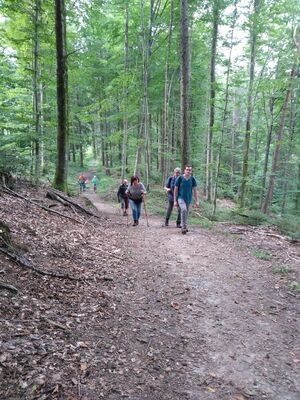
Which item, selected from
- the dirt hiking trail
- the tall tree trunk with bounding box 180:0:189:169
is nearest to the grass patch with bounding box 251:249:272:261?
the dirt hiking trail

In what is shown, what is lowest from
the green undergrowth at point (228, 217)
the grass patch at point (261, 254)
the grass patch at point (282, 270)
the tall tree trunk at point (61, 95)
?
the green undergrowth at point (228, 217)

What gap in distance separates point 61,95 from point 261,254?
895 centimetres

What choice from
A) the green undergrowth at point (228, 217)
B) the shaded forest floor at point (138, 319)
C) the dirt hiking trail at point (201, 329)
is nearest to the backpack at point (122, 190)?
the green undergrowth at point (228, 217)

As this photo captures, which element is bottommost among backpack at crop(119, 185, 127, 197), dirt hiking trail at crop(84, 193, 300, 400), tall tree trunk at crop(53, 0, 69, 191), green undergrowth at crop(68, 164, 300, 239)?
green undergrowth at crop(68, 164, 300, 239)

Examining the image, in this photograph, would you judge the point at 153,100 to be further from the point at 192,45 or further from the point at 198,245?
the point at 198,245

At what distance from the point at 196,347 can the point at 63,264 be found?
9.02ft

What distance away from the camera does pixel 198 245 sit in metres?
7.77

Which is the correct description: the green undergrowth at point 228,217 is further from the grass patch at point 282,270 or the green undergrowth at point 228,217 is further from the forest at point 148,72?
the grass patch at point 282,270

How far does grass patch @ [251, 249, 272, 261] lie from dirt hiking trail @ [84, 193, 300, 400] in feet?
0.54

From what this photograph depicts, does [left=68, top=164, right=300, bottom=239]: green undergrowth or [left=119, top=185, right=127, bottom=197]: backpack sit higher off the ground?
[left=119, top=185, right=127, bottom=197]: backpack

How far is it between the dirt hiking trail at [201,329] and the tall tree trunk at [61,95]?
5.94 metres

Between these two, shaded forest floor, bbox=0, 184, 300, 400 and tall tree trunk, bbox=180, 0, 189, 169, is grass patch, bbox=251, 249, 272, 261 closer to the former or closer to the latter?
shaded forest floor, bbox=0, 184, 300, 400

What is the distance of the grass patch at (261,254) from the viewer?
7395 mm

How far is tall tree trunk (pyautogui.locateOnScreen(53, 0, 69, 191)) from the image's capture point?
10.2 m
